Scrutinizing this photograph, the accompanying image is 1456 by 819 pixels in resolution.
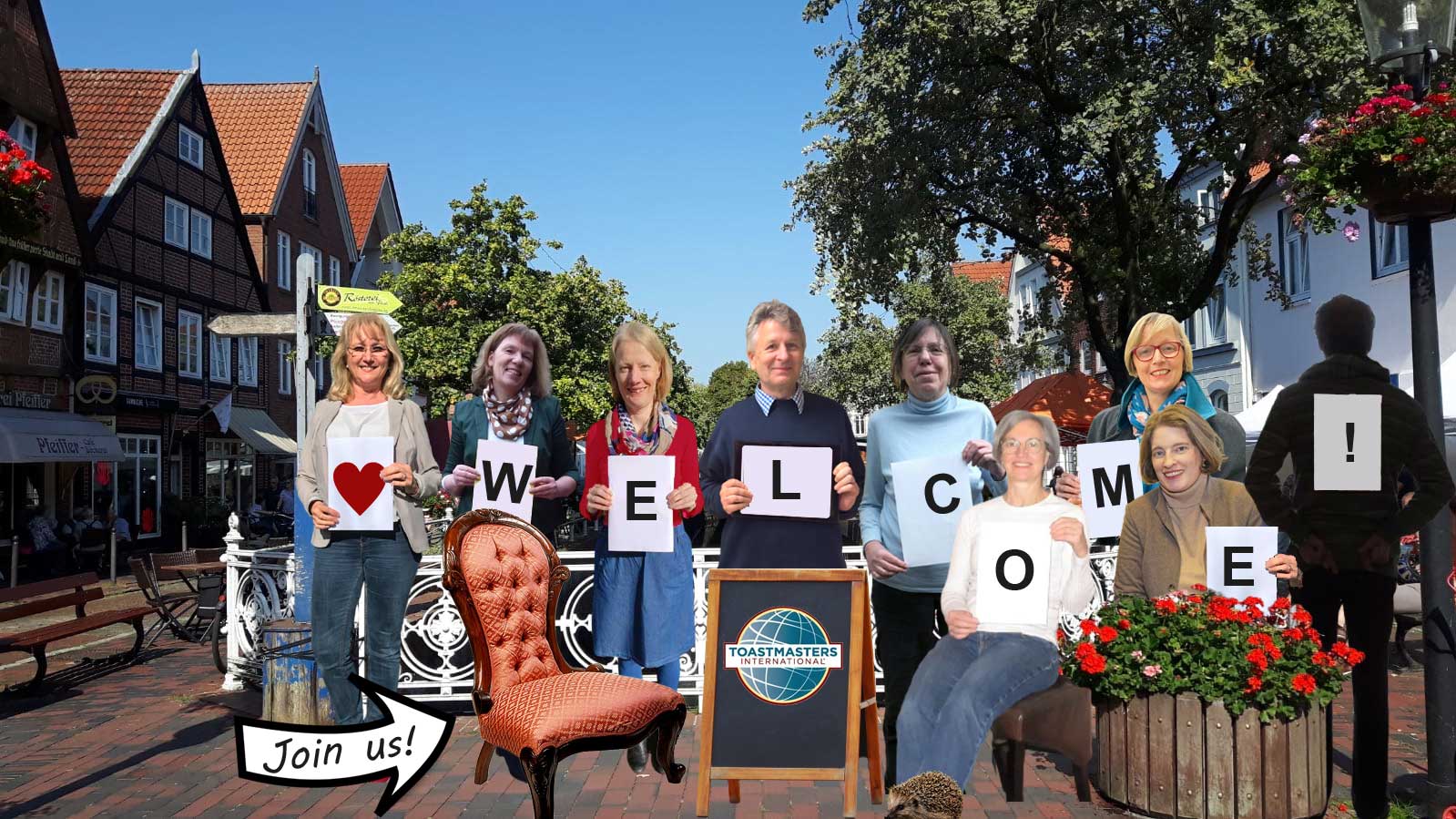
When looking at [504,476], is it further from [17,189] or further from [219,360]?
[219,360]

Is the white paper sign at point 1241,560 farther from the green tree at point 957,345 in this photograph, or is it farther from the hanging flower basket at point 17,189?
the green tree at point 957,345

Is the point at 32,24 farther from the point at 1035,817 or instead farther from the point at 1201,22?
Answer: the point at 1035,817

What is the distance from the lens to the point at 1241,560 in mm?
4754

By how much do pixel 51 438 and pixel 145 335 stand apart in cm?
629

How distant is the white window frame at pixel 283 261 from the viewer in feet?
115

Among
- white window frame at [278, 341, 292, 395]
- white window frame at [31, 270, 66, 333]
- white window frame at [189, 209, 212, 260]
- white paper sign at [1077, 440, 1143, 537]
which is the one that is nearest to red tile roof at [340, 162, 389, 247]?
white window frame at [278, 341, 292, 395]

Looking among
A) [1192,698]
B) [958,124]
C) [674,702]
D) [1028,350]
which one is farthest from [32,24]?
[1192,698]

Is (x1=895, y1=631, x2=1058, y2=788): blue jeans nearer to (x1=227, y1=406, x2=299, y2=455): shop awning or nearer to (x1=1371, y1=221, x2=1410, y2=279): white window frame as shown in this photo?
(x1=1371, y1=221, x2=1410, y2=279): white window frame

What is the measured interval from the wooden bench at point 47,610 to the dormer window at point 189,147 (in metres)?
21.6

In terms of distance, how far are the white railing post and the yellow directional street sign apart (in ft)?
8.97

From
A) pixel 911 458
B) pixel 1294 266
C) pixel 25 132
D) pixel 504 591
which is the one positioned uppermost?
pixel 25 132

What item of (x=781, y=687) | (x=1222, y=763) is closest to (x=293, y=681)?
(x=781, y=687)

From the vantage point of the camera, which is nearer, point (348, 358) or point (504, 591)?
point (504, 591)

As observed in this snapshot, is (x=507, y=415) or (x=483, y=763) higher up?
(x=507, y=415)
